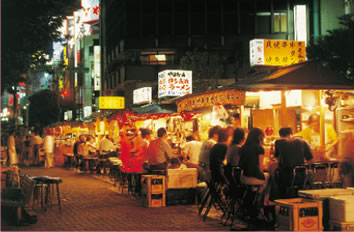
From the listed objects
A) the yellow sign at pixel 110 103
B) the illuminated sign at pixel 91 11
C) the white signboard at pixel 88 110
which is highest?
the illuminated sign at pixel 91 11

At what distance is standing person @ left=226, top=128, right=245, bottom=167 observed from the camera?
10.1m

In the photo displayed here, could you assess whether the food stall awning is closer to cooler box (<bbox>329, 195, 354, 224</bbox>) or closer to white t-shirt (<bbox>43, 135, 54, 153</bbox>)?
white t-shirt (<bbox>43, 135, 54, 153</bbox>)

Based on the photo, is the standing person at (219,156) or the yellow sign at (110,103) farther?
the yellow sign at (110,103)

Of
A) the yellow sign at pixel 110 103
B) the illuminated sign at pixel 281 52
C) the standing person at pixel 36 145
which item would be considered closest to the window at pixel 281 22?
the yellow sign at pixel 110 103

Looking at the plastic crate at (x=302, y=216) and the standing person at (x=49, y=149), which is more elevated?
the standing person at (x=49, y=149)

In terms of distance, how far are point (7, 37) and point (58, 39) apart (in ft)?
5.72

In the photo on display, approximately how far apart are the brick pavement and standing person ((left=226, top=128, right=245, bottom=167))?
1.26 meters

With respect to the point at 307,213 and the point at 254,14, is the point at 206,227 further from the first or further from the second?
the point at 254,14

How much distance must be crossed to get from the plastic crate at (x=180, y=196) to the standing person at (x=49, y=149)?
16.7 m

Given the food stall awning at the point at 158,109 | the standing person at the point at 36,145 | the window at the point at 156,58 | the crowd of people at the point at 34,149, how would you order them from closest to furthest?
1. the food stall awning at the point at 158,109
2. the crowd of people at the point at 34,149
3. the standing person at the point at 36,145
4. the window at the point at 156,58

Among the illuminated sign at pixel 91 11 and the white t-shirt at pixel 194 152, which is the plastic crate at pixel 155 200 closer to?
the white t-shirt at pixel 194 152

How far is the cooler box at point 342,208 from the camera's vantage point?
8258 millimetres

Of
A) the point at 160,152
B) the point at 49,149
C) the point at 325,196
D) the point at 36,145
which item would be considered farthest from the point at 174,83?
the point at 325,196

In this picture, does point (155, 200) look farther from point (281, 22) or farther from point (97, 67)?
point (97, 67)
